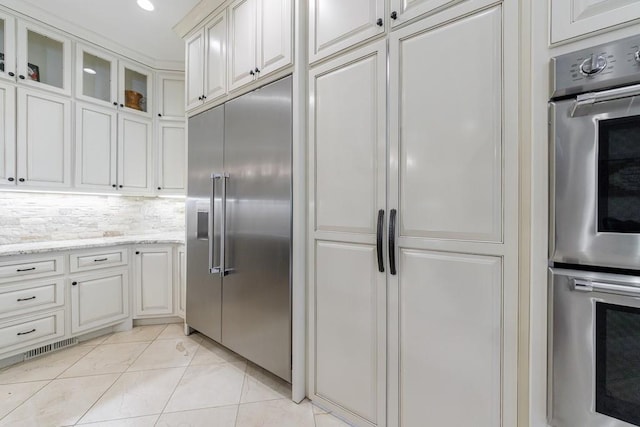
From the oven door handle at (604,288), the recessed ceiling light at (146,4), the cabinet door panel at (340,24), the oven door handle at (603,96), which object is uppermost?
the recessed ceiling light at (146,4)

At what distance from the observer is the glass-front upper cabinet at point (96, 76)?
9.04ft

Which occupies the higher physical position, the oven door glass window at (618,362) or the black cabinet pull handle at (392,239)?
the black cabinet pull handle at (392,239)

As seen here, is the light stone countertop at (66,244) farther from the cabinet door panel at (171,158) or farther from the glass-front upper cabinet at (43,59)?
the glass-front upper cabinet at (43,59)

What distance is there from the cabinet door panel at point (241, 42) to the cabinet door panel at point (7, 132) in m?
1.83

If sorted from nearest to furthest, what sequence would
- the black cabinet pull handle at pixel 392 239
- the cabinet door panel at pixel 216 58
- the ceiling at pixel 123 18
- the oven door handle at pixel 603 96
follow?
the oven door handle at pixel 603 96 < the black cabinet pull handle at pixel 392 239 < the cabinet door panel at pixel 216 58 < the ceiling at pixel 123 18

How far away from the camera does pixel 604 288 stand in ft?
3.02

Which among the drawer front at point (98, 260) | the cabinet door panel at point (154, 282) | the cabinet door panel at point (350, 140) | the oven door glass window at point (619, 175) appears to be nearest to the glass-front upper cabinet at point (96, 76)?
the drawer front at point (98, 260)

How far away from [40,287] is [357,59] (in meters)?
2.93

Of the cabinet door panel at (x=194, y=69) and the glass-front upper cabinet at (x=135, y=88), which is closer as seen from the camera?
the cabinet door panel at (x=194, y=69)

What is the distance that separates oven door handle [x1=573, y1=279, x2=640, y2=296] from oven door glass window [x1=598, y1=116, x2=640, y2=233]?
17 cm

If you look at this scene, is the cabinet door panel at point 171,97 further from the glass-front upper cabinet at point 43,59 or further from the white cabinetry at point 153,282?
the white cabinetry at point 153,282

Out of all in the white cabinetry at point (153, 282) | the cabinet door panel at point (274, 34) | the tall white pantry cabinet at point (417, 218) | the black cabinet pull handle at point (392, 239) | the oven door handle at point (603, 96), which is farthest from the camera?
the white cabinetry at point (153, 282)

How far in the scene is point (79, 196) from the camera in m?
2.99

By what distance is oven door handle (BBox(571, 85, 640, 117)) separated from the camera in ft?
2.83
